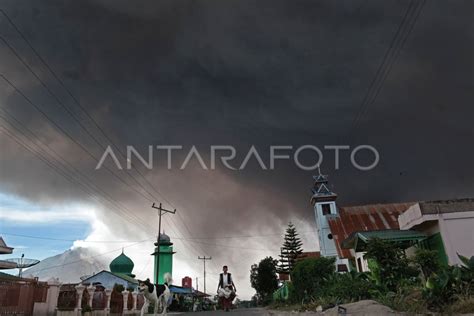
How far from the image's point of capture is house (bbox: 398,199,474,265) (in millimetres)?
16984

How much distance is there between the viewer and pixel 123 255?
4806 cm

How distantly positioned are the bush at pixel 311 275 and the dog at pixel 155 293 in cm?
637

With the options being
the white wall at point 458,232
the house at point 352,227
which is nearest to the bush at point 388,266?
the house at point 352,227

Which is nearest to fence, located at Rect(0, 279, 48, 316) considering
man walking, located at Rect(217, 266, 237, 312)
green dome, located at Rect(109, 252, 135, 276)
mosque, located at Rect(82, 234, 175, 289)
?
man walking, located at Rect(217, 266, 237, 312)

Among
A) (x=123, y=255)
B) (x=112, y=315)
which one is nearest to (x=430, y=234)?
(x=112, y=315)

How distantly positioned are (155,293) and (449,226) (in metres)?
13.8

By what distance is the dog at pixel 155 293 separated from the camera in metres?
11.1

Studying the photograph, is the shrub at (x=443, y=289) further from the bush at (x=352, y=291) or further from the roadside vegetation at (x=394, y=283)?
the bush at (x=352, y=291)

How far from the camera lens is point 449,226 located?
57.3 ft

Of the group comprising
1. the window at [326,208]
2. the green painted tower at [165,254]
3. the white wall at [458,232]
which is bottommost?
the white wall at [458,232]

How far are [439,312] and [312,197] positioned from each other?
53.1m

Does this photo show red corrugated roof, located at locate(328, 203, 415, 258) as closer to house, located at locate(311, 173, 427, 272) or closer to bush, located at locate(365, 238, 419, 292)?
house, located at locate(311, 173, 427, 272)

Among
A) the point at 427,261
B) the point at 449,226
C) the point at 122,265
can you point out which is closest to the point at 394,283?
the point at 427,261

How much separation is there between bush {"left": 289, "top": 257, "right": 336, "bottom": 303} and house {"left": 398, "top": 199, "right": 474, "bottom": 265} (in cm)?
532
